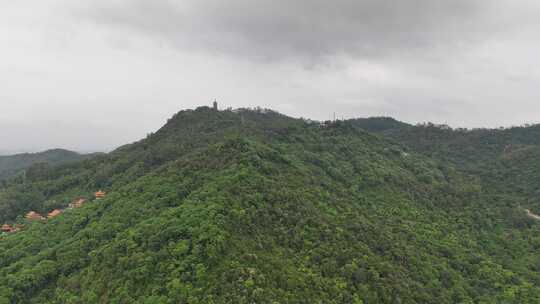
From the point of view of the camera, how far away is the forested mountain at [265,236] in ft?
89.7

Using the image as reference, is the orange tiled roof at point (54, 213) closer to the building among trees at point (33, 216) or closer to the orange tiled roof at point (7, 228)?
the building among trees at point (33, 216)

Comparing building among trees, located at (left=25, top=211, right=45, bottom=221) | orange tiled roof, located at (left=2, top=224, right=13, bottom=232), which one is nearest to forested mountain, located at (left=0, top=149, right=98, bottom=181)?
building among trees, located at (left=25, top=211, right=45, bottom=221)

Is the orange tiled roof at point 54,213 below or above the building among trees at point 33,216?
above

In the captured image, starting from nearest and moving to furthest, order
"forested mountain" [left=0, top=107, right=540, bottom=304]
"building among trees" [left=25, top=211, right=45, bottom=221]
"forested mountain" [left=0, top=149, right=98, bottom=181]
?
"forested mountain" [left=0, top=107, right=540, bottom=304] < "building among trees" [left=25, top=211, right=45, bottom=221] < "forested mountain" [left=0, top=149, right=98, bottom=181]

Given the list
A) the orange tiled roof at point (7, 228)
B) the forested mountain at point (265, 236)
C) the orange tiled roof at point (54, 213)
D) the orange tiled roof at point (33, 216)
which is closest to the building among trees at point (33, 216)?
the orange tiled roof at point (33, 216)

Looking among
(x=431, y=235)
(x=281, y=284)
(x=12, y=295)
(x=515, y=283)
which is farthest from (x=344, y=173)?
(x=12, y=295)

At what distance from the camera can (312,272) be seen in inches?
1169

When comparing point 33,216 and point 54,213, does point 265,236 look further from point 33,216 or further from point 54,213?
point 33,216

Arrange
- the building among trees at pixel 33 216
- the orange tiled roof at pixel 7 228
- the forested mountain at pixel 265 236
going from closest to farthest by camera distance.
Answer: the forested mountain at pixel 265 236 < the orange tiled roof at pixel 7 228 < the building among trees at pixel 33 216

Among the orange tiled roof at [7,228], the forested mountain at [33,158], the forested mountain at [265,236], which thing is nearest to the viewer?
the forested mountain at [265,236]

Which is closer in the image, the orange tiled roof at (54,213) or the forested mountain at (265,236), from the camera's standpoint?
the forested mountain at (265,236)

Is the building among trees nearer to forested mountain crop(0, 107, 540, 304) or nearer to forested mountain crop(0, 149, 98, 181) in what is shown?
forested mountain crop(0, 107, 540, 304)

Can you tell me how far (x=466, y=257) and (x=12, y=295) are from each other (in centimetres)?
5202

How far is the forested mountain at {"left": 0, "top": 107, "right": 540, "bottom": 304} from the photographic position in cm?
2734
